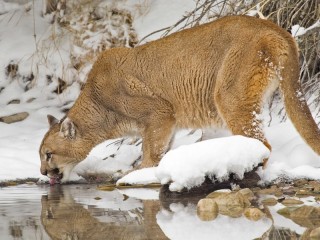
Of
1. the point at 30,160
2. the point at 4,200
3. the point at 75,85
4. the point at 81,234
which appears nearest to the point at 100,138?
the point at 30,160

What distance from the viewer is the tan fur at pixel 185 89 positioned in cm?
754

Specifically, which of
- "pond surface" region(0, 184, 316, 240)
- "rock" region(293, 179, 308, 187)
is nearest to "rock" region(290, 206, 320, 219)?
"pond surface" region(0, 184, 316, 240)

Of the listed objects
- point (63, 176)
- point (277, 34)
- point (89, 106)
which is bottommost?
point (63, 176)

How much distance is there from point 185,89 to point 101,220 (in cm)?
295

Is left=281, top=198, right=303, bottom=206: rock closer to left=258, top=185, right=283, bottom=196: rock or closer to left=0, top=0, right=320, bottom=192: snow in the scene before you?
left=258, top=185, right=283, bottom=196: rock

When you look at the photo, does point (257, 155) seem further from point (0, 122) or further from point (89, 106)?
point (0, 122)

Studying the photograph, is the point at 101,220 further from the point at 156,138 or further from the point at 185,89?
the point at 185,89

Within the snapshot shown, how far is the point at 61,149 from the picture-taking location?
895 centimetres

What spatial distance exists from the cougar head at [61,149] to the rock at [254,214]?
3.56 metres

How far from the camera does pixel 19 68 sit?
1233 centimetres

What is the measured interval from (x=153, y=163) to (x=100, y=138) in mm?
790

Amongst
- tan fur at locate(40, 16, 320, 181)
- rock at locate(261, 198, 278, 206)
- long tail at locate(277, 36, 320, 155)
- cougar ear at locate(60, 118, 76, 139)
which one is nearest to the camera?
rock at locate(261, 198, 278, 206)

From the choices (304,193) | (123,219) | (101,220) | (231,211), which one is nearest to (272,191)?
(304,193)

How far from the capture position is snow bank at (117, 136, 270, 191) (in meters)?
6.81
